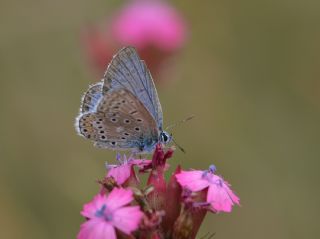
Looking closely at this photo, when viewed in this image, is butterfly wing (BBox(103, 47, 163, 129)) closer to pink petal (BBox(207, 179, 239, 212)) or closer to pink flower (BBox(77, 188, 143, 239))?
pink petal (BBox(207, 179, 239, 212))

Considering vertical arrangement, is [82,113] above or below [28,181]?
above

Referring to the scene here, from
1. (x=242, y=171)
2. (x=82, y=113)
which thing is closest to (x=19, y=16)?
(x=242, y=171)

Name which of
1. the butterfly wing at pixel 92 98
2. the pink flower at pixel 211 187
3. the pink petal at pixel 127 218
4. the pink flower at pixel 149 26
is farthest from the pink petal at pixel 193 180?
the pink flower at pixel 149 26

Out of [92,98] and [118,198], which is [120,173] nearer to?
[118,198]

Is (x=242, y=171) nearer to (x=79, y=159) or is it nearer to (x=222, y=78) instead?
(x=222, y=78)

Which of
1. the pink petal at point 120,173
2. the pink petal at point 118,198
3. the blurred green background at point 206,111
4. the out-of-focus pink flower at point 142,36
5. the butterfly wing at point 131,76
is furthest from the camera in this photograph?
the blurred green background at point 206,111

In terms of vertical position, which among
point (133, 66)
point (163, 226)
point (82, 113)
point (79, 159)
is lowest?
point (79, 159)

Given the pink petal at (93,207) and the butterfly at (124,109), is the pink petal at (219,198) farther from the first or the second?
the butterfly at (124,109)
